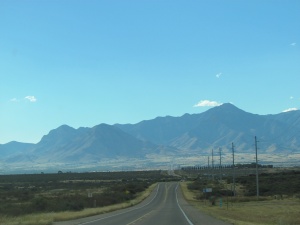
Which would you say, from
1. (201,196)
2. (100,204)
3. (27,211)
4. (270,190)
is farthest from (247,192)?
(27,211)

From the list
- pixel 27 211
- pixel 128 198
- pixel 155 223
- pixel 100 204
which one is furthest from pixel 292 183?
pixel 155 223

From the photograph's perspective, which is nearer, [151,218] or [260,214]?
[151,218]

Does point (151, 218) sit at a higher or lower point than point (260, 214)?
higher

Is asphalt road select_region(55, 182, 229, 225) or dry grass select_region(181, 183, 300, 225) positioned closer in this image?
asphalt road select_region(55, 182, 229, 225)

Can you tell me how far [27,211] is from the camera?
140 ft

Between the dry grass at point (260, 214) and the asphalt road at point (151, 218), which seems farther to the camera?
the dry grass at point (260, 214)

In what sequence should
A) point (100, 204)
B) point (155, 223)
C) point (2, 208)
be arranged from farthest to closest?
point (100, 204) → point (2, 208) → point (155, 223)

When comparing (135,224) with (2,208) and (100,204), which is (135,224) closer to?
(2,208)

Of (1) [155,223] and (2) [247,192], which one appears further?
(2) [247,192]

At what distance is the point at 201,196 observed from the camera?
3108 inches

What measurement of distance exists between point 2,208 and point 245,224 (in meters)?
21.5

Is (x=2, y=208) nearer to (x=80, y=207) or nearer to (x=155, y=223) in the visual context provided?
(x=80, y=207)

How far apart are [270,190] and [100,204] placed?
3522cm

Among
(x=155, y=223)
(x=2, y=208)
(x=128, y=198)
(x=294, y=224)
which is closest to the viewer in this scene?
(x=294, y=224)
